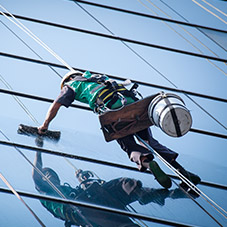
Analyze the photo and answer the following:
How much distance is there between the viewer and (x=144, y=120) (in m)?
7.53

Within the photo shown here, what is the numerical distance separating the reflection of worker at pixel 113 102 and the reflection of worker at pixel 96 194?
19 cm

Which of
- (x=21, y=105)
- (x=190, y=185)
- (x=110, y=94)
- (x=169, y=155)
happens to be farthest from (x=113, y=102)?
(x=21, y=105)

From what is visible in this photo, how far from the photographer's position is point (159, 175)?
23.4ft

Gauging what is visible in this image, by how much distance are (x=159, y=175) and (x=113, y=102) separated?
966 millimetres

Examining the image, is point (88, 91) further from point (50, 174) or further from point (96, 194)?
point (96, 194)

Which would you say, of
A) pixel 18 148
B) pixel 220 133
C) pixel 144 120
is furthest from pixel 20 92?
pixel 220 133

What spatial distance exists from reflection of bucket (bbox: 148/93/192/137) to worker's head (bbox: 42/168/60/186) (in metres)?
1.14

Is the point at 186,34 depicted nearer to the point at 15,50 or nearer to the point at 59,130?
the point at 15,50

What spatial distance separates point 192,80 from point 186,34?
125cm

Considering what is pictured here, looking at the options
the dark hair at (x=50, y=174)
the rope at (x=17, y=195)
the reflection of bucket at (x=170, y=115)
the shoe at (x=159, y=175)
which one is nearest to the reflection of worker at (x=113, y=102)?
the shoe at (x=159, y=175)

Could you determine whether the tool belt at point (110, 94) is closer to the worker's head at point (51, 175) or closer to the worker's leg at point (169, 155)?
the worker's leg at point (169, 155)

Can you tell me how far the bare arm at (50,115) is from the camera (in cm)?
779

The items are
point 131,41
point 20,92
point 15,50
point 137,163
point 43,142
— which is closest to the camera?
point 137,163

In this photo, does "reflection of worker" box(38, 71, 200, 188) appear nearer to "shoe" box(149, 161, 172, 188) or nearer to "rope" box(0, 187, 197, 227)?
"shoe" box(149, 161, 172, 188)
